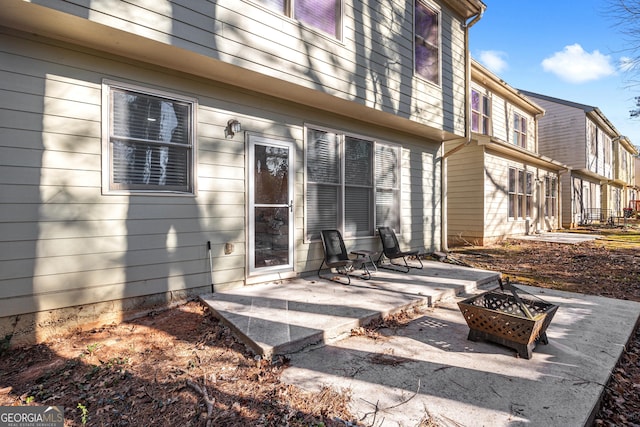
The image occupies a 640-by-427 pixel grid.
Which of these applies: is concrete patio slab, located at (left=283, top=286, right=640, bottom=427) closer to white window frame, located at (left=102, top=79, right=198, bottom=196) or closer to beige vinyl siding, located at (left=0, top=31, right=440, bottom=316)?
beige vinyl siding, located at (left=0, top=31, right=440, bottom=316)

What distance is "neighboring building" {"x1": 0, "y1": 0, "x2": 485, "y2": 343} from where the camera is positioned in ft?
9.81

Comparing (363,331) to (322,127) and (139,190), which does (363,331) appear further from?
(322,127)

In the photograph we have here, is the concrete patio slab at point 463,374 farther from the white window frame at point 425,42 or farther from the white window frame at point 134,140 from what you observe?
the white window frame at point 425,42

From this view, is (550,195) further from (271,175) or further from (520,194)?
(271,175)

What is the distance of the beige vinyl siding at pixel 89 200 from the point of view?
296 cm

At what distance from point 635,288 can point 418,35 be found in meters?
5.92

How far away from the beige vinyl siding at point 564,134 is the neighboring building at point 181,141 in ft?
47.7

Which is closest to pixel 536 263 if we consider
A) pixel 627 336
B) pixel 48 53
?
pixel 627 336

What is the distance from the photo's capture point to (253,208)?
4.49m

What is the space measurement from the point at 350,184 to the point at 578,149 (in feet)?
52.9

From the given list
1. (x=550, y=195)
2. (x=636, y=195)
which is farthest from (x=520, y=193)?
(x=636, y=195)

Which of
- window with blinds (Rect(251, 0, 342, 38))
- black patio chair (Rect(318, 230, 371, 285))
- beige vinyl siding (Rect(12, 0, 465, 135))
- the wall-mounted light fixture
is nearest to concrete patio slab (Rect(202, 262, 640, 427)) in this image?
black patio chair (Rect(318, 230, 371, 285))

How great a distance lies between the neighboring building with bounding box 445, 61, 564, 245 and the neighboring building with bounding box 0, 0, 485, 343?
443 cm

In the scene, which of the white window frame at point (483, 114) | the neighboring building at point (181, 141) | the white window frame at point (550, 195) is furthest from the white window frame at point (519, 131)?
the neighboring building at point (181, 141)
